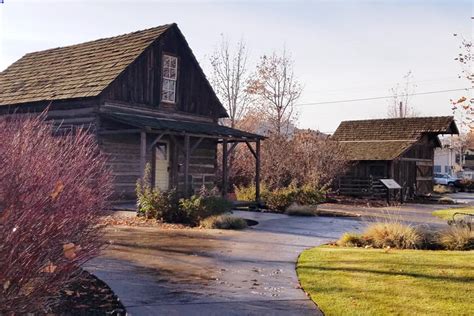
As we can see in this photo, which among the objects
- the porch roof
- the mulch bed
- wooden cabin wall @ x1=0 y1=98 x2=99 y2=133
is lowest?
the mulch bed

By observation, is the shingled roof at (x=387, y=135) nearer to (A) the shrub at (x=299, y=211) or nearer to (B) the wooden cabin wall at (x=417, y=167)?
(B) the wooden cabin wall at (x=417, y=167)

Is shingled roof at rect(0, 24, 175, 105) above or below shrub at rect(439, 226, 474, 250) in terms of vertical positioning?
above

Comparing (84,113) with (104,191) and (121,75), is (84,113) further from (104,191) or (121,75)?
(104,191)

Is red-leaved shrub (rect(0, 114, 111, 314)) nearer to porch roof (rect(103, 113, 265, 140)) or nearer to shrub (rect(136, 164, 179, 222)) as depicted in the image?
shrub (rect(136, 164, 179, 222))

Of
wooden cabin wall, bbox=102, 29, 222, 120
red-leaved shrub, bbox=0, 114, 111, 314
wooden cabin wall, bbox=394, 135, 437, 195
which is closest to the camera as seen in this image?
red-leaved shrub, bbox=0, 114, 111, 314

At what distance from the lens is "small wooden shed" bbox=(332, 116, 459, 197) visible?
33.4 metres

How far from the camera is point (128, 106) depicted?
19953 mm

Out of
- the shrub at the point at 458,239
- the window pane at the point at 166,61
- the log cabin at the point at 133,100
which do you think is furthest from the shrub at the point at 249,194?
the shrub at the point at 458,239

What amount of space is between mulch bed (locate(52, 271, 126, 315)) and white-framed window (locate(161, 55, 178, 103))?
48.5 ft

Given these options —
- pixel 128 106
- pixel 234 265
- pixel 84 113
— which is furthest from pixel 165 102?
pixel 234 265

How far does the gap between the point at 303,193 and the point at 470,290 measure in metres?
14.6

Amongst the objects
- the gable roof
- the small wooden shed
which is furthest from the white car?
the gable roof

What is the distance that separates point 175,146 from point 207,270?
45.9ft

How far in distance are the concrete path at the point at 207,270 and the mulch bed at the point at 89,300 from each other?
0.46 feet
